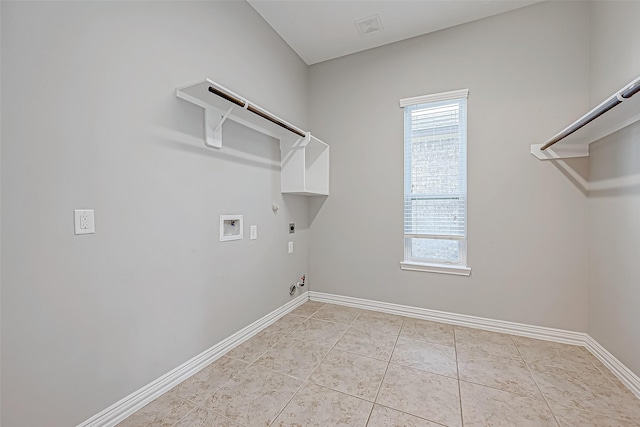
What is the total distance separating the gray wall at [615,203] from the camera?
162cm

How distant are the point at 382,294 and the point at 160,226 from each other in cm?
226

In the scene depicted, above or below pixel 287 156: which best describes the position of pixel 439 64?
above

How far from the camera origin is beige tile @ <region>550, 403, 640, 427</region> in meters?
1.34

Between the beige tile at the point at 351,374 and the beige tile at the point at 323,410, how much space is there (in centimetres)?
7

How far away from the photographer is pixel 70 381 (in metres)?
1.20

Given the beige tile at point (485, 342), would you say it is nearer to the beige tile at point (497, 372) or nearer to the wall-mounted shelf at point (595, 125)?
the beige tile at point (497, 372)

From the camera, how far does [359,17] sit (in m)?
2.43

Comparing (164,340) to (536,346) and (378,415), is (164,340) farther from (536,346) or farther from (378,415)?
(536,346)

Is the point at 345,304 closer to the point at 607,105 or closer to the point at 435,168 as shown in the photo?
the point at 435,168

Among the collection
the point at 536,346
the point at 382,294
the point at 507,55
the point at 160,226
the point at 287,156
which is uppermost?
the point at 507,55

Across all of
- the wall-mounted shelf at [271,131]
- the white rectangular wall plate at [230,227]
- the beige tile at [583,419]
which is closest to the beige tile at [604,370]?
the beige tile at [583,419]

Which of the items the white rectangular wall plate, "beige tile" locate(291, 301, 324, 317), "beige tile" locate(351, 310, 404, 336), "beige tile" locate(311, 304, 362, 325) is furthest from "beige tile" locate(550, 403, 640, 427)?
the white rectangular wall plate

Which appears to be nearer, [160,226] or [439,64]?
[160,226]

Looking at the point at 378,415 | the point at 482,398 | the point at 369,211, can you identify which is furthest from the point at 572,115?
the point at 378,415
